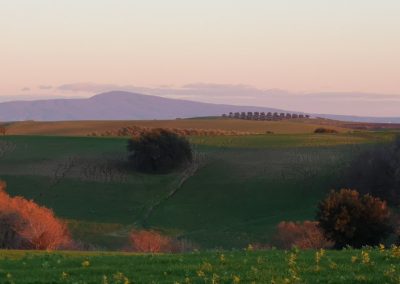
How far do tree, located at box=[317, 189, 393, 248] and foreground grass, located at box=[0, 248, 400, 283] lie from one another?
2350 centimetres

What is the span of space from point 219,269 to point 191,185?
55.2 metres

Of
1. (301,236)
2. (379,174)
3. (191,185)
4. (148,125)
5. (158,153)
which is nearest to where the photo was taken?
(301,236)

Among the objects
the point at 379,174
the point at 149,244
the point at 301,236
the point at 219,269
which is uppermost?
the point at 219,269

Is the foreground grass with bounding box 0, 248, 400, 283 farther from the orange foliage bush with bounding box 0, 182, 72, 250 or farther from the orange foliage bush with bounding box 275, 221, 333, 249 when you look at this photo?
A: the orange foliage bush with bounding box 275, 221, 333, 249

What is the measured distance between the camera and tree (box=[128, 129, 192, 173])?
79188 mm

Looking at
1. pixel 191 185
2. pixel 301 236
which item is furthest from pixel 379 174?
pixel 301 236

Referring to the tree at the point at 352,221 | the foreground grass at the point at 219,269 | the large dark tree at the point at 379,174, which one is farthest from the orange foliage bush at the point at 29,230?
the large dark tree at the point at 379,174

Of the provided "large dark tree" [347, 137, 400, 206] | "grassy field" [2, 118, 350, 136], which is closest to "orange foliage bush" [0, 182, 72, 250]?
"large dark tree" [347, 137, 400, 206]

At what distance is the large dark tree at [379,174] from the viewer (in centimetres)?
6469

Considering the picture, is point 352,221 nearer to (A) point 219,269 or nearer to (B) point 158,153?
(A) point 219,269

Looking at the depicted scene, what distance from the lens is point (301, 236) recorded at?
47812 millimetres

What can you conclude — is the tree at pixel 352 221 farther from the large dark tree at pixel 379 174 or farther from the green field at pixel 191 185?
the large dark tree at pixel 379 174

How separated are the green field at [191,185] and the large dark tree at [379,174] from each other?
7.33ft

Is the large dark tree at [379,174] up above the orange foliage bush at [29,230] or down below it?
above
